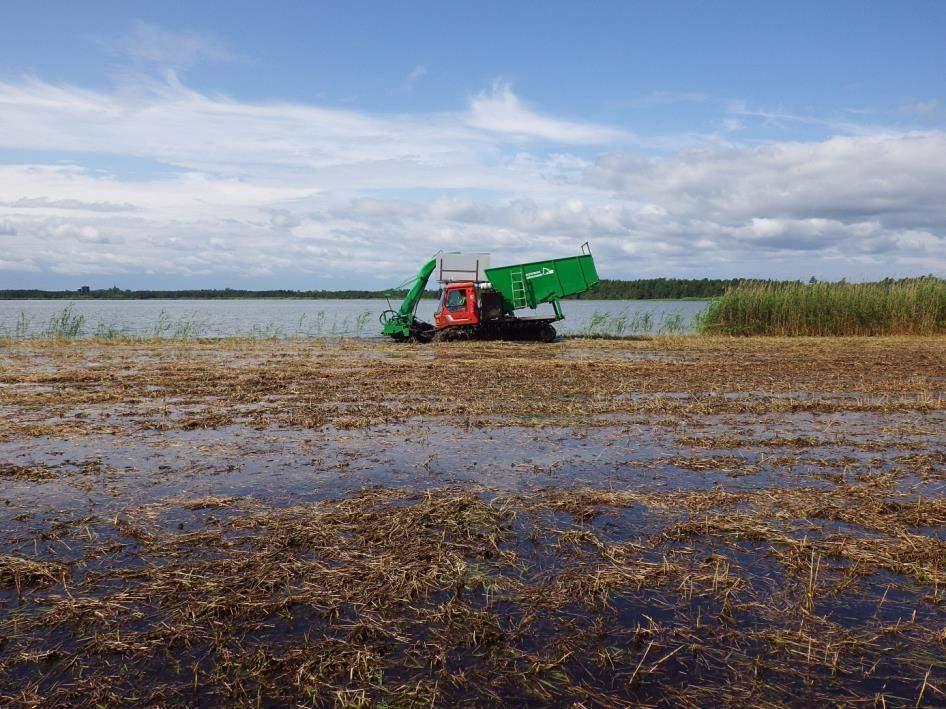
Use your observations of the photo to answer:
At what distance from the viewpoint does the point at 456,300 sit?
25.9m

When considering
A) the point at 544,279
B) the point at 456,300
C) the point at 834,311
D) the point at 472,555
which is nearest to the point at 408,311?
the point at 456,300

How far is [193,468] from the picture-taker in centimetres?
709

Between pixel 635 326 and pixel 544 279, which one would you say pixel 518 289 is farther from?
pixel 635 326

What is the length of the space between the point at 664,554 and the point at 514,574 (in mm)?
1065

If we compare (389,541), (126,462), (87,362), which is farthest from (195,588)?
(87,362)

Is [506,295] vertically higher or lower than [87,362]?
higher

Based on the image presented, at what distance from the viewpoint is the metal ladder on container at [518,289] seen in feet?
84.6

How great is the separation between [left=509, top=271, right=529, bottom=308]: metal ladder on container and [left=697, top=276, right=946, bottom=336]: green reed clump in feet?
30.3

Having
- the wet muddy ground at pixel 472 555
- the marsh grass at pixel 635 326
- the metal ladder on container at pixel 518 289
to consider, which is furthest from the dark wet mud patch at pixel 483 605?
the marsh grass at pixel 635 326

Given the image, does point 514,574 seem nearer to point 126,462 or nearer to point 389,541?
point 389,541

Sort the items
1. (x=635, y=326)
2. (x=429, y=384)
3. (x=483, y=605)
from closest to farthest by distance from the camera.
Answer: (x=483, y=605)
(x=429, y=384)
(x=635, y=326)

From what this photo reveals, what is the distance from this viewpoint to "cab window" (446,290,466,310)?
25.8m

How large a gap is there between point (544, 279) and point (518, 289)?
3.25ft

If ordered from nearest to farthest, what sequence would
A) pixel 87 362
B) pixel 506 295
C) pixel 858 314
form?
pixel 87 362 → pixel 506 295 → pixel 858 314
